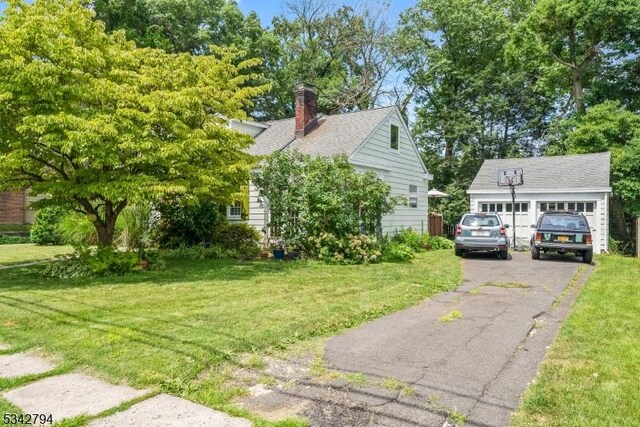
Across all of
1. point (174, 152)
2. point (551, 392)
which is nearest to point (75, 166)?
point (174, 152)

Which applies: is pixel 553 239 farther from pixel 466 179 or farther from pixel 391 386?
pixel 466 179

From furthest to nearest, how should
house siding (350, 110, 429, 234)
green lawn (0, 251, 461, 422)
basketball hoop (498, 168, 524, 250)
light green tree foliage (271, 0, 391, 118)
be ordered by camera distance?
light green tree foliage (271, 0, 391, 118)
basketball hoop (498, 168, 524, 250)
house siding (350, 110, 429, 234)
green lawn (0, 251, 461, 422)

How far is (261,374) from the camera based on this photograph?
4.02 m

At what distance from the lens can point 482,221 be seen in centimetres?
1413

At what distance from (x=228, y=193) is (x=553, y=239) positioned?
9.91m

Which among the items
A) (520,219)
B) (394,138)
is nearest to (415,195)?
(394,138)

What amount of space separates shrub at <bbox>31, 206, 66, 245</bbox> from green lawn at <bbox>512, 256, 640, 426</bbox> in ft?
56.4

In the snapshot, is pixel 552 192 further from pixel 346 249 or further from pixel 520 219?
pixel 346 249

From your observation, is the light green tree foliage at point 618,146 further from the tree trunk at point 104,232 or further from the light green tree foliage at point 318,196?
the tree trunk at point 104,232

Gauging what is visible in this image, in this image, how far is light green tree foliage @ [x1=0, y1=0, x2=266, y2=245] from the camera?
27.3 feet

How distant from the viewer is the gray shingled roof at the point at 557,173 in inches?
707

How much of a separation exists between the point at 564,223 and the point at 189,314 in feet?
39.9

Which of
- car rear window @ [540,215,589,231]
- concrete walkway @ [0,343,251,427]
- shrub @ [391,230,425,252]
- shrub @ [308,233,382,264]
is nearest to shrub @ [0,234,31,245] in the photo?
shrub @ [308,233,382,264]

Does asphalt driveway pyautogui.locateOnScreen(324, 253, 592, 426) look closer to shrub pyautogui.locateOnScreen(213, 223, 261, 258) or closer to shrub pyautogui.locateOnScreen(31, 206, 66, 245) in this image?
shrub pyautogui.locateOnScreen(213, 223, 261, 258)
